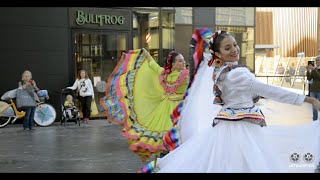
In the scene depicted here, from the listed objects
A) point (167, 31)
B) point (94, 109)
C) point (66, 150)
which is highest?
point (167, 31)

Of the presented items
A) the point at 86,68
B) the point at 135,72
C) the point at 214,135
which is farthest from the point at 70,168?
the point at 86,68

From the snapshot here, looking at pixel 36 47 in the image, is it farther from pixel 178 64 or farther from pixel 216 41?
pixel 216 41

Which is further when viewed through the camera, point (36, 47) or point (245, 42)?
point (245, 42)

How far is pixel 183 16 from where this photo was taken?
1634 cm

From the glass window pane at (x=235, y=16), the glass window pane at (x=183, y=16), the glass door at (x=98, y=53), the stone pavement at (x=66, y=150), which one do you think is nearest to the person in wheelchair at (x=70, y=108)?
the stone pavement at (x=66, y=150)

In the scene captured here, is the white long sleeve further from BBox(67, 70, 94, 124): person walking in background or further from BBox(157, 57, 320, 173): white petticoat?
BBox(67, 70, 94, 124): person walking in background

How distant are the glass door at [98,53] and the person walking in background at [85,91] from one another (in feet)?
2.75

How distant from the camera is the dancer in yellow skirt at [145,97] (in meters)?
6.96

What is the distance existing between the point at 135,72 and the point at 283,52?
1588 inches

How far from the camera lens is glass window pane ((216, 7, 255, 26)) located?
16942 mm

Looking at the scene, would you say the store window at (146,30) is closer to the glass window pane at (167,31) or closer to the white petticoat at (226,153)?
the glass window pane at (167,31)

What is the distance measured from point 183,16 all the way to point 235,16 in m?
2.11

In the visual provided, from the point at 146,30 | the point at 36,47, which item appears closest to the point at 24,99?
the point at 36,47

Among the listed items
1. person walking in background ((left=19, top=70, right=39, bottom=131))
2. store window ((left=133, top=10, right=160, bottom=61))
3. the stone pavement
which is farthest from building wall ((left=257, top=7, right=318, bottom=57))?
person walking in background ((left=19, top=70, right=39, bottom=131))
